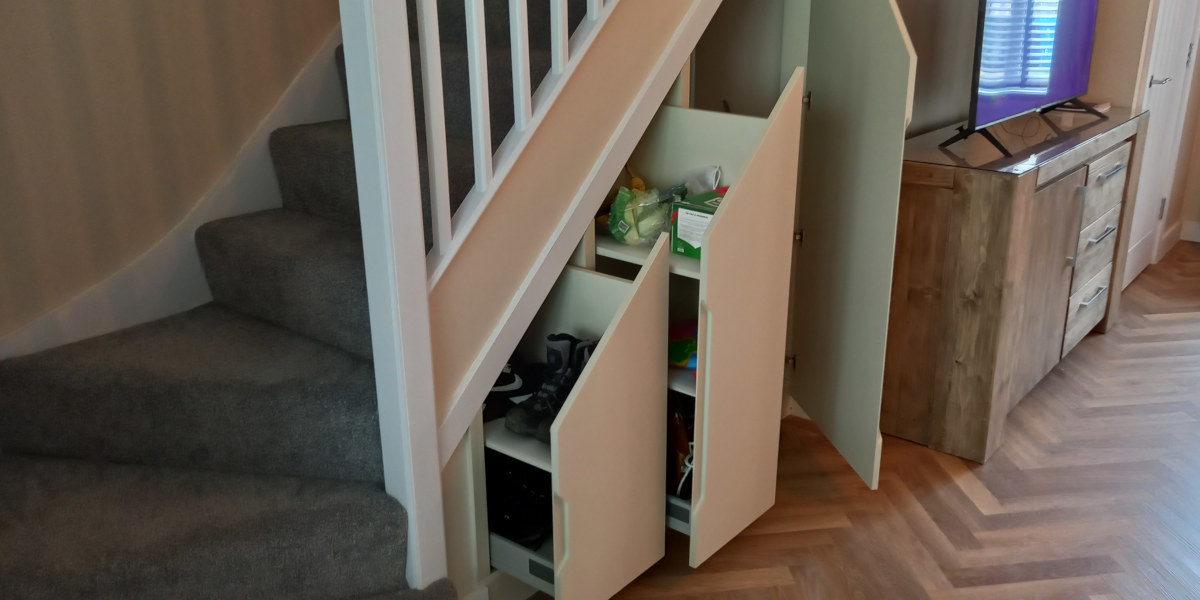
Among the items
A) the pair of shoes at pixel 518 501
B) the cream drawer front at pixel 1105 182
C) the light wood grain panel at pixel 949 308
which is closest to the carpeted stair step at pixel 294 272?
the pair of shoes at pixel 518 501

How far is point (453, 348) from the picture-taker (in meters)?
1.66

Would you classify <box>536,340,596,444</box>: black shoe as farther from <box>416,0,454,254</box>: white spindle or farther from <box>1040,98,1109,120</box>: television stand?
<box>1040,98,1109,120</box>: television stand

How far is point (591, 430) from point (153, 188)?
1.11 metres

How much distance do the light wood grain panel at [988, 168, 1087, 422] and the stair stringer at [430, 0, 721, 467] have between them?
101 cm

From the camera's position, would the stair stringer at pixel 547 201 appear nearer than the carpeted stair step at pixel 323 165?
Yes

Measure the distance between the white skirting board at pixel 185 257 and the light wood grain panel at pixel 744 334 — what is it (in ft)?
3.62

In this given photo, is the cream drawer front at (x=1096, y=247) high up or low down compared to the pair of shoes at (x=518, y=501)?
up

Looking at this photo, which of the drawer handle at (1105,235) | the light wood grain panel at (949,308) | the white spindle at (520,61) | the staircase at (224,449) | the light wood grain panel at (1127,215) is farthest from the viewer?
the light wood grain panel at (1127,215)

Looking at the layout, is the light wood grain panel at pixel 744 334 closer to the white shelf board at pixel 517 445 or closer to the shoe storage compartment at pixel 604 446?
the shoe storage compartment at pixel 604 446

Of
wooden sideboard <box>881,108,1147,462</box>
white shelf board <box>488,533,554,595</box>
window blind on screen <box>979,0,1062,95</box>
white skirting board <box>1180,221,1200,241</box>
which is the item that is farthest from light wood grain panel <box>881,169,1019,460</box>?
white skirting board <box>1180,221,1200,241</box>

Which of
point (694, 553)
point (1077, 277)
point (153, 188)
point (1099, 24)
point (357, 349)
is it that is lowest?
point (694, 553)

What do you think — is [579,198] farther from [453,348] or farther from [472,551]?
[472,551]

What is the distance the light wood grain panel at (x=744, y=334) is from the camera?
5.76 ft

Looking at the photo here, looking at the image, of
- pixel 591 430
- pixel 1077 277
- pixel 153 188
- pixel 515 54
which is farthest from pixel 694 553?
pixel 1077 277
